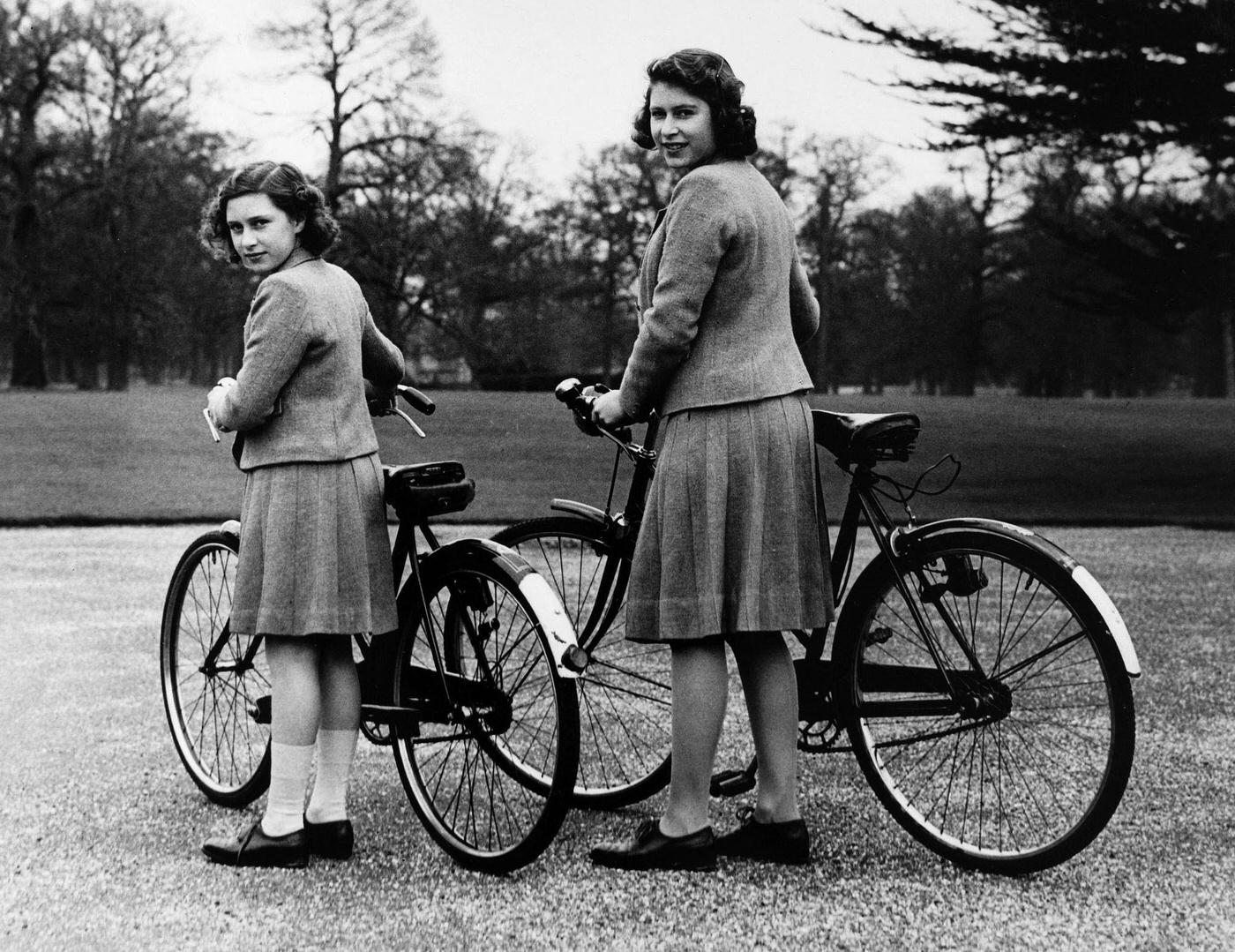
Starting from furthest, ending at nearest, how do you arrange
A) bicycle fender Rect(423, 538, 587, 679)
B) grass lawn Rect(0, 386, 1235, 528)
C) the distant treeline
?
the distant treeline
grass lawn Rect(0, 386, 1235, 528)
bicycle fender Rect(423, 538, 587, 679)

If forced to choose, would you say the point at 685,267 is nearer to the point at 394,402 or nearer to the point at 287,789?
the point at 394,402

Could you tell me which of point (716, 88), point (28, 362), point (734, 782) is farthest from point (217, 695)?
point (28, 362)

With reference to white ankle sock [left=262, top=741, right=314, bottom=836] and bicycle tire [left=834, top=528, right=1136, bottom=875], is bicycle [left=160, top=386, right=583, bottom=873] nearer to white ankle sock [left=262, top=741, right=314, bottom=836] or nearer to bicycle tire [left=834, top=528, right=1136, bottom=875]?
white ankle sock [left=262, top=741, right=314, bottom=836]

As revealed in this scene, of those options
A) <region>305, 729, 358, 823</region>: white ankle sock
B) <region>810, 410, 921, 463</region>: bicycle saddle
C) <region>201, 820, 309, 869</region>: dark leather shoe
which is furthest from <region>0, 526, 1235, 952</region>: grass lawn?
<region>810, 410, 921, 463</region>: bicycle saddle

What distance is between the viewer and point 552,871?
340 cm

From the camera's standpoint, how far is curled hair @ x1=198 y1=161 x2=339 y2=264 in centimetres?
345

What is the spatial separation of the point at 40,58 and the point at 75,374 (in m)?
31.5

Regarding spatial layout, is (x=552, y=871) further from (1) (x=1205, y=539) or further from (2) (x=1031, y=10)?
(2) (x=1031, y=10)

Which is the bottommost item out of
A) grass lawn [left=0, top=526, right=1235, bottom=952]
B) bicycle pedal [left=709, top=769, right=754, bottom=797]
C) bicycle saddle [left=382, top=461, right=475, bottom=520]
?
grass lawn [left=0, top=526, right=1235, bottom=952]

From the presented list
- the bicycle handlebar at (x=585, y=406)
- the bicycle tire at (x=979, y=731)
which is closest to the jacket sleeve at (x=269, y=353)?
the bicycle handlebar at (x=585, y=406)

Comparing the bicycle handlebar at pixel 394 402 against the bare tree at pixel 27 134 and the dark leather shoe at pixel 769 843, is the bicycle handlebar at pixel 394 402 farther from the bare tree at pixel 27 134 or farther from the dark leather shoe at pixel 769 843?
the bare tree at pixel 27 134

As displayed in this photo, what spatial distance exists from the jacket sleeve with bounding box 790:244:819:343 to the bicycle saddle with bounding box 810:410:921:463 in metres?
0.25

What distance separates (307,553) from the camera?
342 centimetres

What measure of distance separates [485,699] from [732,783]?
2.42ft
